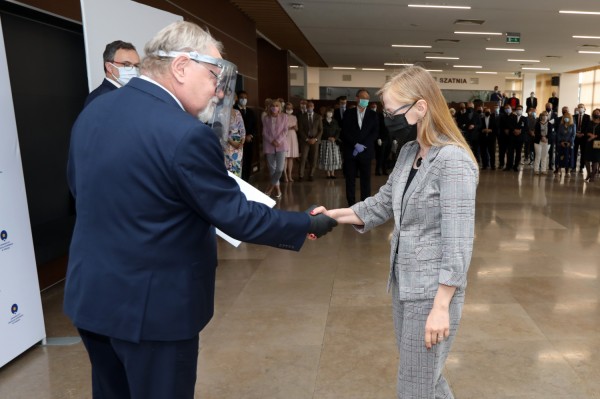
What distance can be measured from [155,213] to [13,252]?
6.78ft

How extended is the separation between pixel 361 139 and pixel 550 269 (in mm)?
3239

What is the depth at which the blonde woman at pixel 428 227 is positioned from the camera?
1610 millimetres

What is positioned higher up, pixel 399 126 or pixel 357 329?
pixel 399 126

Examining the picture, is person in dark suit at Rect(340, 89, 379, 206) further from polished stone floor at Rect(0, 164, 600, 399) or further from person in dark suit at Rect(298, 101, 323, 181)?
person in dark suit at Rect(298, 101, 323, 181)

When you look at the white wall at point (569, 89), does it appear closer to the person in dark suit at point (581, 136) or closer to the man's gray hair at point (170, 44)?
the person in dark suit at point (581, 136)

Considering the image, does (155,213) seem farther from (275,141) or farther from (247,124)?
(247,124)

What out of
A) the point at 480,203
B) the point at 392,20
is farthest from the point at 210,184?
the point at 392,20

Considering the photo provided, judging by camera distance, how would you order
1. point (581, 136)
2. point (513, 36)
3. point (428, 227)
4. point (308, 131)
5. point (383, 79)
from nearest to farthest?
point (428, 227) < point (308, 131) < point (581, 136) < point (513, 36) < point (383, 79)

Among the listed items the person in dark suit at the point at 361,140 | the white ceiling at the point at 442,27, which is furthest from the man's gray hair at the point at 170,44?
the white ceiling at the point at 442,27

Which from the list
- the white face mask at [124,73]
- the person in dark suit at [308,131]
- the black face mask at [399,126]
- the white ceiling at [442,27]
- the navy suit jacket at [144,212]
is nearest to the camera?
the navy suit jacket at [144,212]

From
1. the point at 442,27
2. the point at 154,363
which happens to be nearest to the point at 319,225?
the point at 154,363

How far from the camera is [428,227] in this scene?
1.70 m

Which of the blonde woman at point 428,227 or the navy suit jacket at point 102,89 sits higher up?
the navy suit jacket at point 102,89

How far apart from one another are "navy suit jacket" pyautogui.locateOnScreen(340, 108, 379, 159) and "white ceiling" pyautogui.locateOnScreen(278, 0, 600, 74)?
12.3 feet
